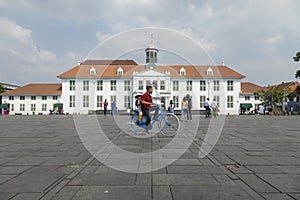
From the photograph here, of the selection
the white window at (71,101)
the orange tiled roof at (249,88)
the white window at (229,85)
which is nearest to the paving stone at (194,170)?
the white window at (71,101)

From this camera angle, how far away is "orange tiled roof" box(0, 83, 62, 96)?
A: 6438 cm

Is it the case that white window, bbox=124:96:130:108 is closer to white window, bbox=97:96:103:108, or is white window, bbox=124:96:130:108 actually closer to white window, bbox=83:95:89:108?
white window, bbox=97:96:103:108

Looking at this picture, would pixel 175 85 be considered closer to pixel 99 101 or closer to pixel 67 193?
pixel 99 101

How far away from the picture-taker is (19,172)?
432cm

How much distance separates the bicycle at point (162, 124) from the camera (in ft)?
31.3

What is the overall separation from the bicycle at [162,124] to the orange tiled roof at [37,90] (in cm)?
5853

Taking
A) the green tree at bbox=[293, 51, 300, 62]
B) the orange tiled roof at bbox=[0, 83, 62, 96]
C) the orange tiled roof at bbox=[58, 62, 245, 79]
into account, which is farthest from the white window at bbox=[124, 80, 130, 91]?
the green tree at bbox=[293, 51, 300, 62]

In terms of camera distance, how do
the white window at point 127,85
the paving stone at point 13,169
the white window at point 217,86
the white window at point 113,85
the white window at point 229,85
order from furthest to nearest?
the white window at point 229,85 < the white window at point 113,85 < the white window at point 217,86 < the white window at point 127,85 < the paving stone at point 13,169

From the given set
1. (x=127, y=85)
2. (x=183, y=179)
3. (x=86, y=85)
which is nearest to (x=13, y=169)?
(x=183, y=179)

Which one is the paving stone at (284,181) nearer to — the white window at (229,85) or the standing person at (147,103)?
the standing person at (147,103)

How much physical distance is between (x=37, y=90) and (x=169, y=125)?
63.1 meters

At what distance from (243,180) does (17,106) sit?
225 ft

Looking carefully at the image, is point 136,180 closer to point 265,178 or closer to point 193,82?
point 265,178

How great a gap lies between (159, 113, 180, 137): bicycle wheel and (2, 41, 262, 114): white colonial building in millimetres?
47504
